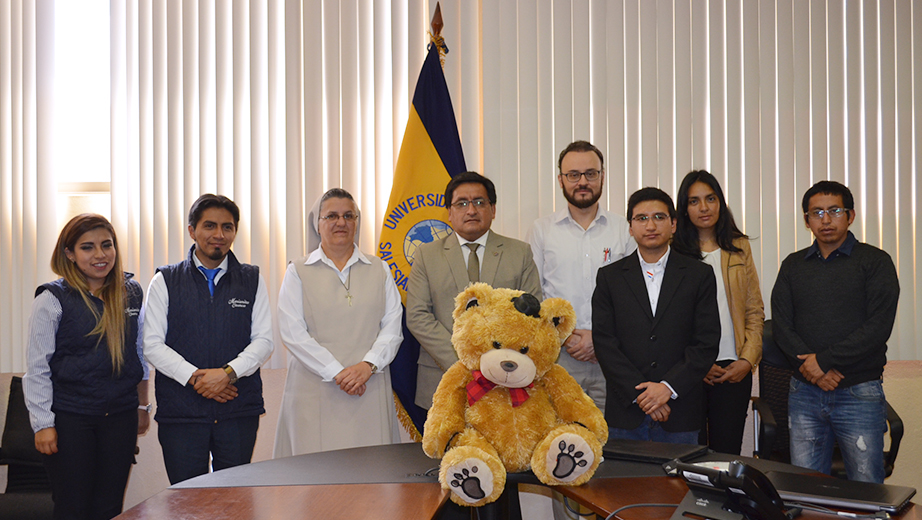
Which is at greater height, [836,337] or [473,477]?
[836,337]

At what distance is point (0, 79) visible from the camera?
3766 mm

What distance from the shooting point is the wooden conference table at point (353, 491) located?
152 cm

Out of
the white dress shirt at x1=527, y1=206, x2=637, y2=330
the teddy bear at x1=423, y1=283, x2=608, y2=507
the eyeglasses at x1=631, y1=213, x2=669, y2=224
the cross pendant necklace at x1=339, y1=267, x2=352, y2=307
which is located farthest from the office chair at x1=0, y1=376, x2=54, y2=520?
the eyeglasses at x1=631, y1=213, x2=669, y2=224

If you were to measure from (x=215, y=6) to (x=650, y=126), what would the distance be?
2.66 metres

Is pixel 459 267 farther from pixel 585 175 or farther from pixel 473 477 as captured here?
pixel 473 477

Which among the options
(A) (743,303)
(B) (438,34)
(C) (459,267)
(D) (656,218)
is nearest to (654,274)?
(D) (656,218)

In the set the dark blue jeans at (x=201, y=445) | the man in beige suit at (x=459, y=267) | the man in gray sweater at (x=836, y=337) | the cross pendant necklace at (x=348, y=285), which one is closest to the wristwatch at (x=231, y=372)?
the dark blue jeans at (x=201, y=445)

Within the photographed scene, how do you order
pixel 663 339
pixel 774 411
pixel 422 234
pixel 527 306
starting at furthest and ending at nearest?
pixel 422 234 < pixel 774 411 < pixel 663 339 < pixel 527 306

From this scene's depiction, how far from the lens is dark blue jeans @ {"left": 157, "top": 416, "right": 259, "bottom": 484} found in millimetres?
2633

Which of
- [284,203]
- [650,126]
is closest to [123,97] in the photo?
[284,203]

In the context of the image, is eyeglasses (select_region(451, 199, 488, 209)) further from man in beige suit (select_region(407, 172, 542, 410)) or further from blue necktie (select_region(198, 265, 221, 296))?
blue necktie (select_region(198, 265, 221, 296))

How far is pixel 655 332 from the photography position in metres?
2.56

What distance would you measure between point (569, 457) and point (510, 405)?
0.21 metres

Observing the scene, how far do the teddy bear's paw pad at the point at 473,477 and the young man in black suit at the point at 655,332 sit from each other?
3.47 feet
